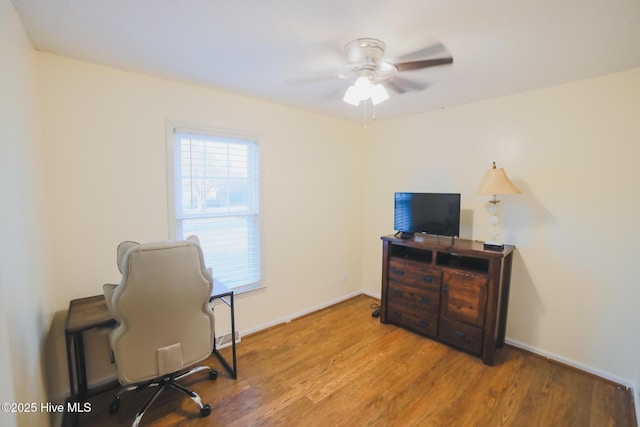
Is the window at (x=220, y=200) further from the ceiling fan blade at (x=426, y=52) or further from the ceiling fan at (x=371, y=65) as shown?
the ceiling fan blade at (x=426, y=52)

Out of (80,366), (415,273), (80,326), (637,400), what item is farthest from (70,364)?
(637,400)

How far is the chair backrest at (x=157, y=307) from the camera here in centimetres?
155

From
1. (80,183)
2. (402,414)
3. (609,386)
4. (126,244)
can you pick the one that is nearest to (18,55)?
(80,183)

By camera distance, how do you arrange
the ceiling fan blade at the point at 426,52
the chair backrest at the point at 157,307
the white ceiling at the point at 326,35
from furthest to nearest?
the ceiling fan blade at the point at 426,52, the chair backrest at the point at 157,307, the white ceiling at the point at 326,35

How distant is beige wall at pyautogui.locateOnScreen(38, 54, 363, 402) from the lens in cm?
193

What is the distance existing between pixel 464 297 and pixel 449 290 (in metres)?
0.14

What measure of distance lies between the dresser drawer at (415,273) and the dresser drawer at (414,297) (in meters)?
0.05

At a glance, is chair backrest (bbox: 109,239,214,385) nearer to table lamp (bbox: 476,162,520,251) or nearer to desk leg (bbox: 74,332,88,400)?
desk leg (bbox: 74,332,88,400)

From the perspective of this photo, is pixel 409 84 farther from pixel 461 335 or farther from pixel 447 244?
pixel 461 335

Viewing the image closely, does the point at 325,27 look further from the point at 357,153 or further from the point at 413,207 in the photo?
the point at 357,153

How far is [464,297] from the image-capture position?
2.59 meters

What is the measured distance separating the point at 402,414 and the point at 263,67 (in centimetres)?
258

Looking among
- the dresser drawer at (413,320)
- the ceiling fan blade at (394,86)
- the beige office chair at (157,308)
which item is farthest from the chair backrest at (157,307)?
the dresser drawer at (413,320)

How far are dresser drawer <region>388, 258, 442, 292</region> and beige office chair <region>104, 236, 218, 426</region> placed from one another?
6.42 feet
